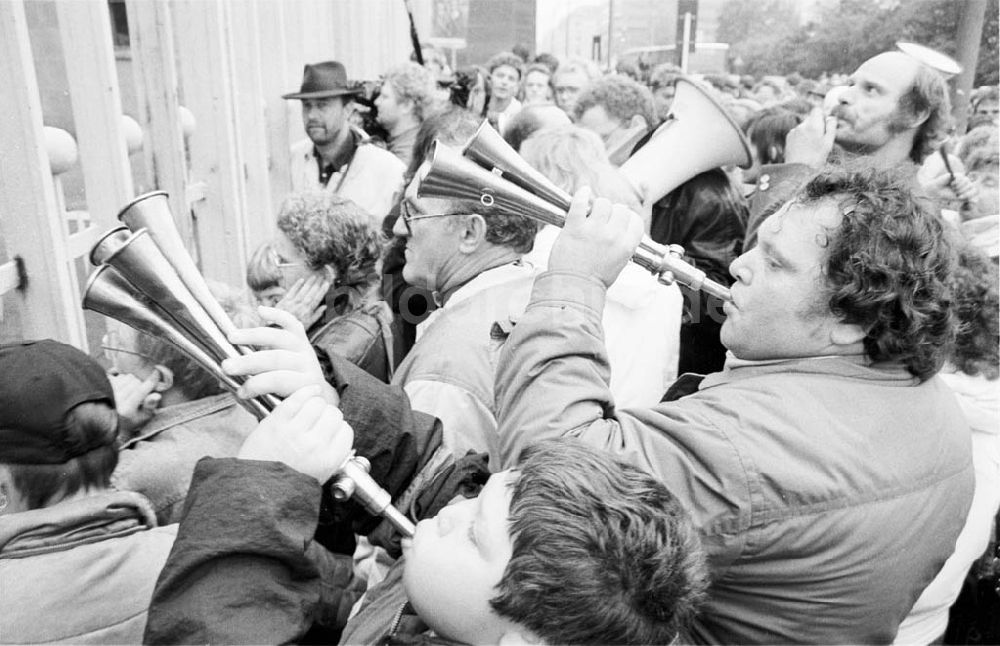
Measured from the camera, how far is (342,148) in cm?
480

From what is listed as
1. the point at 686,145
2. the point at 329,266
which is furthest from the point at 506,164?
the point at 686,145

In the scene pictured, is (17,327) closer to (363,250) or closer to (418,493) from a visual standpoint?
(363,250)

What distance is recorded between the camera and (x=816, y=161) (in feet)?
10.1

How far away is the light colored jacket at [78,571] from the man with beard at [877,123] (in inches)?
98.9

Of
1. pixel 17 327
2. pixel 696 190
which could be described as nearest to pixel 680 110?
pixel 696 190

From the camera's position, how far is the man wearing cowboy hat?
14.5ft

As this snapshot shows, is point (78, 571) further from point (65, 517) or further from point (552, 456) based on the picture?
point (552, 456)

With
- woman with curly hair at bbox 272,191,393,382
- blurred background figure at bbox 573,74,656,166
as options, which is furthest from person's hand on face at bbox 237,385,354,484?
blurred background figure at bbox 573,74,656,166

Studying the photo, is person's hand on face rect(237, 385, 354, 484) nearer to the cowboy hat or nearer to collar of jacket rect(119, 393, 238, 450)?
collar of jacket rect(119, 393, 238, 450)

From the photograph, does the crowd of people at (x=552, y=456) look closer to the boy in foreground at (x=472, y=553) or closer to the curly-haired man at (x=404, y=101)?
the boy in foreground at (x=472, y=553)

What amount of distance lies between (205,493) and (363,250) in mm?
1733

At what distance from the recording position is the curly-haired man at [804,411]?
1191mm

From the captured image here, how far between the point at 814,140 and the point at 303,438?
274 cm

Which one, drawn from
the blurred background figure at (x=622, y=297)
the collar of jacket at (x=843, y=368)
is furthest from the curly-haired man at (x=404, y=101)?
the collar of jacket at (x=843, y=368)
